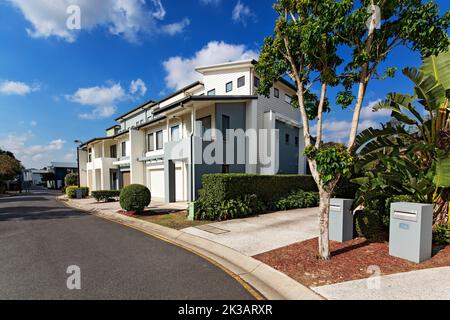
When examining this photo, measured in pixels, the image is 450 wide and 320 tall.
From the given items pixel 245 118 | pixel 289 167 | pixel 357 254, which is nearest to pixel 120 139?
pixel 245 118

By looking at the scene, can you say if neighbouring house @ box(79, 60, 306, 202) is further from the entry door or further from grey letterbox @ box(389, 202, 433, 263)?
grey letterbox @ box(389, 202, 433, 263)

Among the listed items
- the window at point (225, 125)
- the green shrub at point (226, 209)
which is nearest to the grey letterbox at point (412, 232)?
the green shrub at point (226, 209)

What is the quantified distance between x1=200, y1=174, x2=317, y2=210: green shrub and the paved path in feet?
22.8

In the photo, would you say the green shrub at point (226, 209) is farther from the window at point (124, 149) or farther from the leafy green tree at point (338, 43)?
the window at point (124, 149)

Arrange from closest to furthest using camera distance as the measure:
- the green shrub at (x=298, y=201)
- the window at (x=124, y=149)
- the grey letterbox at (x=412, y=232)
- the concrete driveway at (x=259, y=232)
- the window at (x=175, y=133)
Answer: the grey letterbox at (x=412, y=232) < the concrete driveway at (x=259, y=232) < the green shrub at (x=298, y=201) < the window at (x=175, y=133) < the window at (x=124, y=149)

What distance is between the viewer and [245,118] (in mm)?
15016

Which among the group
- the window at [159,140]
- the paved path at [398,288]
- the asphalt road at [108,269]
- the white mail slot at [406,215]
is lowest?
the asphalt road at [108,269]

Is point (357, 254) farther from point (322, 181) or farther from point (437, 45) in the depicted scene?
point (437, 45)

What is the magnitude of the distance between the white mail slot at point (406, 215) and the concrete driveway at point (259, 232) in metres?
2.57

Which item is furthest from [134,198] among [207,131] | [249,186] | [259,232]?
[259,232]

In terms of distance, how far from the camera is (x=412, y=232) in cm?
505

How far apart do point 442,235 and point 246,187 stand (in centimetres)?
728

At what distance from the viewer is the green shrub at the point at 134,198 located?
1162cm

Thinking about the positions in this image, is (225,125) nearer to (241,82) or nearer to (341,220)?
(241,82)
